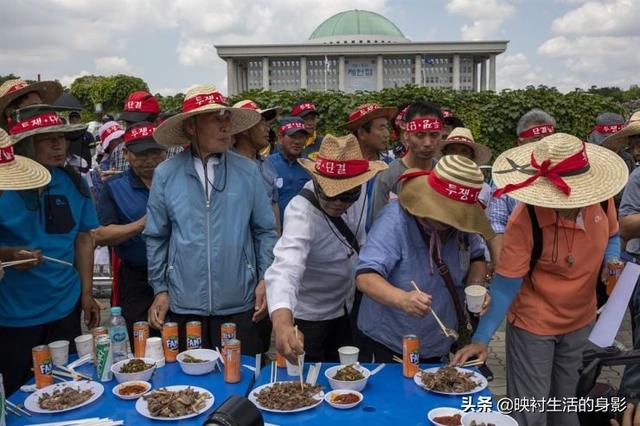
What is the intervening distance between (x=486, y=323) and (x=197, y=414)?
1422 mm

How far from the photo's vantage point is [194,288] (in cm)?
299

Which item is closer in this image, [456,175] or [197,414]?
[197,414]

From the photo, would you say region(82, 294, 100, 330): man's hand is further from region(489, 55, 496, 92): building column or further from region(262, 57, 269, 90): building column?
region(489, 55, 496, 92): building column

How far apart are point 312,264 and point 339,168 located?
0.60 m

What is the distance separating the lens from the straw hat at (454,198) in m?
2.33

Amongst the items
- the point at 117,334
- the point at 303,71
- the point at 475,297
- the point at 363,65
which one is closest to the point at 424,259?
the point at 475,297

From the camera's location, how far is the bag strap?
2787mm

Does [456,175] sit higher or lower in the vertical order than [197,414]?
higher

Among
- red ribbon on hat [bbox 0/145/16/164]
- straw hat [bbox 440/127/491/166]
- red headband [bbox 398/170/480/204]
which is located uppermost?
straw hat [bbox 440/127/491/166]

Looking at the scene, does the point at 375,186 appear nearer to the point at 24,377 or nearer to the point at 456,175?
the point at 456,175

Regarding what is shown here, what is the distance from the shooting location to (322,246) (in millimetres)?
2850

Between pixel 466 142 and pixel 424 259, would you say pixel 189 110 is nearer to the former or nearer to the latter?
pixel 424 259

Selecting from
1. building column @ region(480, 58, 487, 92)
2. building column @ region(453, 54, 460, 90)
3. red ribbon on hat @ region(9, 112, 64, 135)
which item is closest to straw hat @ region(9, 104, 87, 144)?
red ribbon on hat @ region(9, 112, 64, 135)

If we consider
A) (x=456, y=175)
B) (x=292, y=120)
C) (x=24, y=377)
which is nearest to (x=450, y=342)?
(x=456, y=175)
